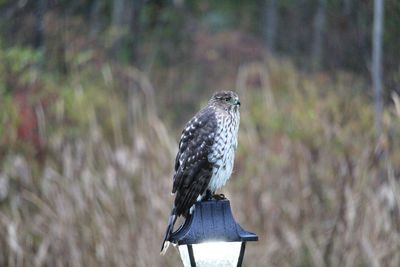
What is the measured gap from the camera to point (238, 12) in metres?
20.7

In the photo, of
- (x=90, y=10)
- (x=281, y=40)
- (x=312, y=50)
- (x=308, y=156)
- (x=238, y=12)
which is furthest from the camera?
(x=238, y=12)

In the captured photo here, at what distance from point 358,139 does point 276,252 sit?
176 centimetres

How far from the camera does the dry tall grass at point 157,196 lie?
596 centimetres

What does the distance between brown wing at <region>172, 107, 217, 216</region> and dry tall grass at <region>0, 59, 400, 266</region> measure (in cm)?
181

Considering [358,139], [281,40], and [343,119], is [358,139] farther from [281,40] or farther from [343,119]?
[281,40]

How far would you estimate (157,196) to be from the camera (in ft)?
19.9

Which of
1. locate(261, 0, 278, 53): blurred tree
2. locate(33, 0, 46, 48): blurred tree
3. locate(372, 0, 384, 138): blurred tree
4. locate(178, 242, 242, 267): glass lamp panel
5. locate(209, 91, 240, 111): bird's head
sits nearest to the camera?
locate(178, 242, 242, 267): glass lamp panel

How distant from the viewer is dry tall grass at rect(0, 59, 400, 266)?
5.96 metres

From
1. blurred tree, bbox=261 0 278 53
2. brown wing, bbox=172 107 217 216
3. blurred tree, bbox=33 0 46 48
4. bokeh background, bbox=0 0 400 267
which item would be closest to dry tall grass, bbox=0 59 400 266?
bokeh background, bbox=0 0 400 267

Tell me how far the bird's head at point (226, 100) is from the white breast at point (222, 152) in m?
0.05

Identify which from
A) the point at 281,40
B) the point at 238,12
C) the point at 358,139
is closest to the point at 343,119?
the point at 358,139

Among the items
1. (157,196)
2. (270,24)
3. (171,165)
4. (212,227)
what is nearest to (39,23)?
(171,165)

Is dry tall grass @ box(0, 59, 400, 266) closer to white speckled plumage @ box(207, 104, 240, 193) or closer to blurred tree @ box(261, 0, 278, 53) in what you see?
white speckled plumage @ box(207, 104, 240, 193)

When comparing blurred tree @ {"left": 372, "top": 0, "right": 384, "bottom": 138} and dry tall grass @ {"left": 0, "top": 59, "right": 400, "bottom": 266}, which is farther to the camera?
blurred tree @ {"left": 372, "top": 0, "right": 384, "bottom": 138}
